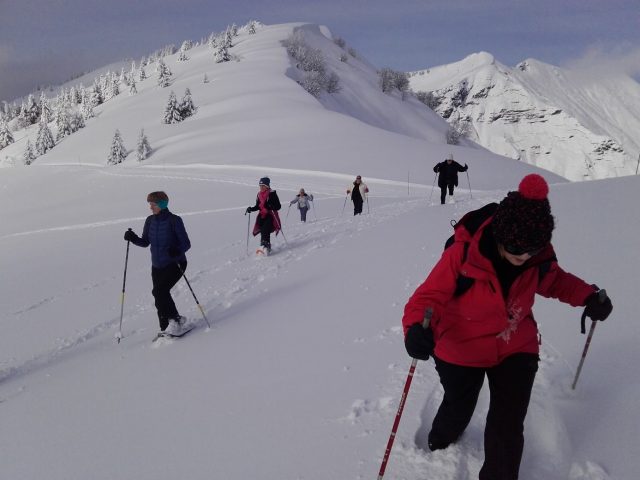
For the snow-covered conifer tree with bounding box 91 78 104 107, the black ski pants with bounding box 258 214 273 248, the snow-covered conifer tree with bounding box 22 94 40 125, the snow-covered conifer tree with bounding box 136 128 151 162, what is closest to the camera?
the black ski pants with bounding box 258 214 273 248

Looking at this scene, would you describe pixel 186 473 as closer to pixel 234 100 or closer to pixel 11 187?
pixel 11 187

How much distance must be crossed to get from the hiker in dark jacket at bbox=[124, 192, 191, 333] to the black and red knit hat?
4423 millimetres

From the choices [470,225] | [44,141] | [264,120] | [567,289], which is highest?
[264,120]

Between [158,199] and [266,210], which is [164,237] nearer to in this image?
[158,199]

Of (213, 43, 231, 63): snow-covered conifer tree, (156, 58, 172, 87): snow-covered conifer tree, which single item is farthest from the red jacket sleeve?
(213, 43, 231, 63): snow-covered conifer tree

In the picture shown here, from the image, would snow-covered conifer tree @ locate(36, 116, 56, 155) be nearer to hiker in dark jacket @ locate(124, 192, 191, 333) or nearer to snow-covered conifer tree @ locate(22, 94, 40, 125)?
snow-covered conifer tree @ locate(22, 94, 40, 125)

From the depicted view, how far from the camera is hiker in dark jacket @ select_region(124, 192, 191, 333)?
5.89 m

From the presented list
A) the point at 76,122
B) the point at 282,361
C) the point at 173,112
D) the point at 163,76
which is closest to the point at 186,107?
the point at 173,112

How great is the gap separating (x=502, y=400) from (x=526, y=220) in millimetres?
1009

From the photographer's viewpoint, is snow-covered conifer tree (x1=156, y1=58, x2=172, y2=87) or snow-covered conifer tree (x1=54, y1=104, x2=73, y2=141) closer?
snow-covered conifer tree (x1=156, y1=58, x2=172, y2=87)

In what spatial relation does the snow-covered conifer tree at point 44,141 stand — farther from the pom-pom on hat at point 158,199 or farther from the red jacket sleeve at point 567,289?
the red jacket sleeve at point 567,289

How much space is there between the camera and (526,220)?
2.23 metres

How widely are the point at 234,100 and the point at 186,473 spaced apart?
167 ft

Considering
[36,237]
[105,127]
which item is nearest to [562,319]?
[36,237]
